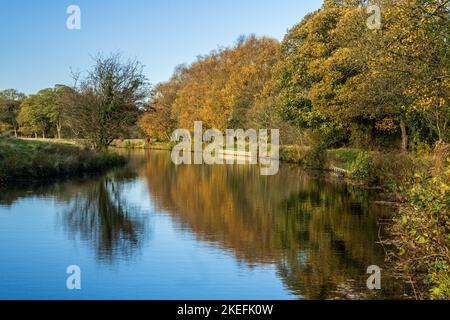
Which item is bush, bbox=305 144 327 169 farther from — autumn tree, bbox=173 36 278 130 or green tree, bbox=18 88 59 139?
green tree, bbox=18 88 59 139

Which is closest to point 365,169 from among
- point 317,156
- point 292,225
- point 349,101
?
point 349,101

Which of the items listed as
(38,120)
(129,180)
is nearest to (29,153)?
(129,180)

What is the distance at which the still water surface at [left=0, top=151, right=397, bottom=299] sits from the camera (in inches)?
363

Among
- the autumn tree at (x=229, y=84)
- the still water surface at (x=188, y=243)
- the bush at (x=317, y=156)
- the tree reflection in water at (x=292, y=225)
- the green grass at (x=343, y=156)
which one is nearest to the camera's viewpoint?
the still water surface at (x=188, y=243)

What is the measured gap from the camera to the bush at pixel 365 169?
2588cm

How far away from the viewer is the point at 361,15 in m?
27.9

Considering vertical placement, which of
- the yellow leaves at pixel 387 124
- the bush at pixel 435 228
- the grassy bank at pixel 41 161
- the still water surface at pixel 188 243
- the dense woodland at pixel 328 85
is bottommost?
the still water surface at pixel 188 243

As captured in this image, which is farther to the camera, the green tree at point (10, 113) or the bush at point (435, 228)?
the green tree at point (10, 113)

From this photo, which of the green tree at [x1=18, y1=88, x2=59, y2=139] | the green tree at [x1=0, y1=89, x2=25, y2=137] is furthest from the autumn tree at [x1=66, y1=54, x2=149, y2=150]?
the green tree at [x1=0, y1=89, x2=25, y2=137]

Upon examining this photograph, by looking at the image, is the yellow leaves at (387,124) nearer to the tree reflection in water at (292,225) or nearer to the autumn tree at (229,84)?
the tree reflection in water at (292,225)

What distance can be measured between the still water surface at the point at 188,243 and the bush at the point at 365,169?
301cm

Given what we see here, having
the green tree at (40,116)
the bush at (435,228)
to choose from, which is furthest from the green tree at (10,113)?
the bush at (435,228)

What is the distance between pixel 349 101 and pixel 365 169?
151 inches
